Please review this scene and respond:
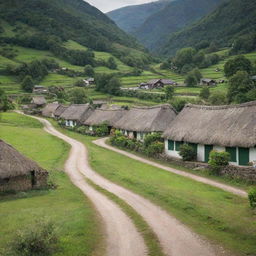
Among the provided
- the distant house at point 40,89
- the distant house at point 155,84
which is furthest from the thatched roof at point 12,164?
the distant house at point 40,89

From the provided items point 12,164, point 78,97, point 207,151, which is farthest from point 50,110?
point 12,164

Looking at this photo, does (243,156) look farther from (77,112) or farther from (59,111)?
(59,111)

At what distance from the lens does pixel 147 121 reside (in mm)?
44781

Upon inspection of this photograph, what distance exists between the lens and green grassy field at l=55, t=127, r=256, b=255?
45.5 ft

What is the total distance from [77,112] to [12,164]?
152ft

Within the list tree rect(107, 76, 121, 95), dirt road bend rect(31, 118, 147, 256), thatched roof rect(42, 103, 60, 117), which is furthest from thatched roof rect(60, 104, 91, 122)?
dirt road bend rect(31, 118, 147, 256)

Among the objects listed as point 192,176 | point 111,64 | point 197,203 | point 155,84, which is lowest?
point 192,176

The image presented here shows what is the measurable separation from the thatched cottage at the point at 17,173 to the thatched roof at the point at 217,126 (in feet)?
46.7

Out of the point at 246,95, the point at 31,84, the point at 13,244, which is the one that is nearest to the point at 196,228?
the point at 13,244

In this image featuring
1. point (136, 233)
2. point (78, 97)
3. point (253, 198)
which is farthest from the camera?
point (78, 97)

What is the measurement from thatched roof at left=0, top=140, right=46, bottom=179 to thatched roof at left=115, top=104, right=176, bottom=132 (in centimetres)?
2101

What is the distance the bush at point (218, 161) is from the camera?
88.6 ft

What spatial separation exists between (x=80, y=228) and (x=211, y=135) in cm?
1828

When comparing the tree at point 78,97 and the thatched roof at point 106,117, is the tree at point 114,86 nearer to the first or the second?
the tree at point 78,97
